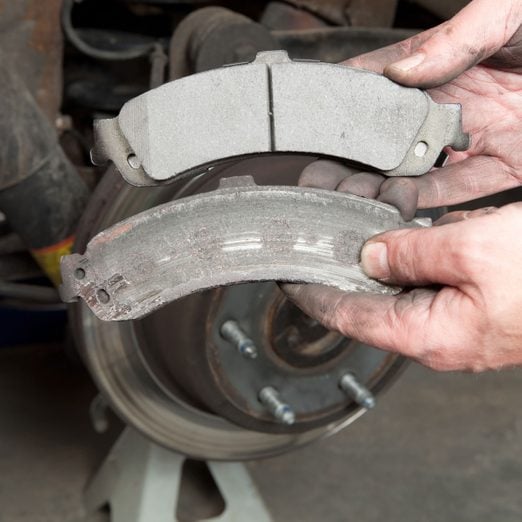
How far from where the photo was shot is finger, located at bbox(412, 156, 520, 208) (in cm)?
69

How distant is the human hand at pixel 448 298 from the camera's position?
1.75 feet

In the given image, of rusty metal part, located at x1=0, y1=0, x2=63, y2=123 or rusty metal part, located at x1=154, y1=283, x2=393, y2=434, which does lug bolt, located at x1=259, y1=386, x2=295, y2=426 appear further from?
rusty metal part, located at x1=0, y1=0, x2=63, y2=123

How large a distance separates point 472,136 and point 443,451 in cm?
66

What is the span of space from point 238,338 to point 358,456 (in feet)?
1.81

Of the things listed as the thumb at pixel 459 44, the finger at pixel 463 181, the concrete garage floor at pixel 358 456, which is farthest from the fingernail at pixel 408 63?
the concrete garage floor at pixel 358 456

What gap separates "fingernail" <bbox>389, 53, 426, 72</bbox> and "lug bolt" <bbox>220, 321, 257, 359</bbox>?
0.98 feet

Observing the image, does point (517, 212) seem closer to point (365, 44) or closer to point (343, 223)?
point (343, 223)

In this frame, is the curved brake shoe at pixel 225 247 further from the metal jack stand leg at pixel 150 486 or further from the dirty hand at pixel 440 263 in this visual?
the metal jack stand leg at pixel 150 486

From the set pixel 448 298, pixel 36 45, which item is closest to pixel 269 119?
pixel 448 298

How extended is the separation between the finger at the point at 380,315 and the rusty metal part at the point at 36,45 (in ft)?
1.75

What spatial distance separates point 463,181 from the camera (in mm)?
708

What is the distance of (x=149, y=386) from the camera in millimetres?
896

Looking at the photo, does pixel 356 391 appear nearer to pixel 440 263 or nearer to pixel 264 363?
pixel 264 363

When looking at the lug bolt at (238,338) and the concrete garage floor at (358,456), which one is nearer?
the lug bolt at (238,338)
